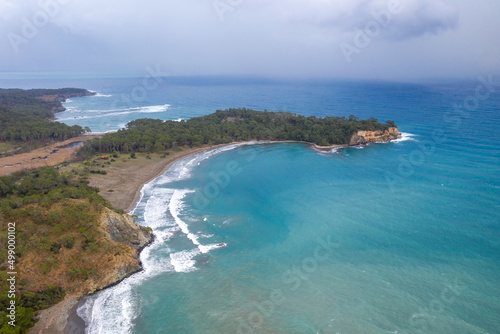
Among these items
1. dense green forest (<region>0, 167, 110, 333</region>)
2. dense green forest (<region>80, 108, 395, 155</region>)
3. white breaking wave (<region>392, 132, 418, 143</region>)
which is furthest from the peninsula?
white breaking wave (<region>392, 132, 418, 143</region>)

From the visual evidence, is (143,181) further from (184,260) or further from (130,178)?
(184,260)

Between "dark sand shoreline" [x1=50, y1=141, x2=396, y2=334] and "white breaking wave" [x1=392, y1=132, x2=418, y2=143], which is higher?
"white breaking wave" [x1=392, y1=132, x2=418, y2=143]

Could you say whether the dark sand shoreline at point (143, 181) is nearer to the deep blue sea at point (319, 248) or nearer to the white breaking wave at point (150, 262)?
the white breaking wave at point (150, 262)

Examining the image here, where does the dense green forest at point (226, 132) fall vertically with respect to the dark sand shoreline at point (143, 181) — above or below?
above

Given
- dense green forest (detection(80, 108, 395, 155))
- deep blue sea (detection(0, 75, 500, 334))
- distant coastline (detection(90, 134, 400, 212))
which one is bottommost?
distant coastline (detection(90, 134, 400, 212))

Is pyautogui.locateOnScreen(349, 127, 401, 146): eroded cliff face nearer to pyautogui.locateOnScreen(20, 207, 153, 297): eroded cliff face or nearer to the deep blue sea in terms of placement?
the deep blue sea

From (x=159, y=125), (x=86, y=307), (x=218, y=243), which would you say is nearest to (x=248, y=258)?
(x=218, y=243)

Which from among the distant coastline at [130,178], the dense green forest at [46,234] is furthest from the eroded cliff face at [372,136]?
the dense green forest at [46,234]
